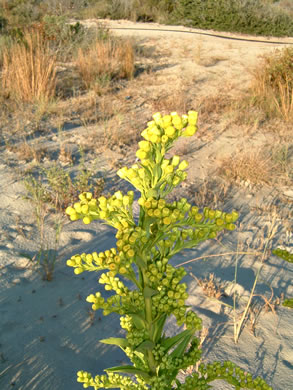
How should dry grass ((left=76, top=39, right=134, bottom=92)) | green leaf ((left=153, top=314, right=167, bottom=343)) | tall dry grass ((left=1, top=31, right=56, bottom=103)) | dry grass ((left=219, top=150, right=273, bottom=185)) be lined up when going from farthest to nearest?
1. dry grass ((left=76, top=39, right=134, bottom=92))
2. tall dry grass ((left=1, top=31, right=56, bottom=103))
3. dry grass ((left=219, top=150, right=273, bottom=185))
4. green leaf ((left=153, top=314, right=167, bottom=343))

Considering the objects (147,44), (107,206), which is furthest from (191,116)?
(147,44)

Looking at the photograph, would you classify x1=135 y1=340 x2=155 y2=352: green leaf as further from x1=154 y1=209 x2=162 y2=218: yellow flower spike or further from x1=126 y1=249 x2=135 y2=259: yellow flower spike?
x1=154 y1=209 x2=162 y2=218: yellow flower spike

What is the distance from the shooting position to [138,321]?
1.22 metres

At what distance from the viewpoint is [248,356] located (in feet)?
8.50

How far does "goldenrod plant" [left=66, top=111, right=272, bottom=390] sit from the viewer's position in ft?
3.24

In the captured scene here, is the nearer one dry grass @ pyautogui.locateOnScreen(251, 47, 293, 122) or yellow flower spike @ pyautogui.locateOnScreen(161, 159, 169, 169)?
yellow flower spike @ pyautogui.locateOnScreen(161, 159, 169, 169)

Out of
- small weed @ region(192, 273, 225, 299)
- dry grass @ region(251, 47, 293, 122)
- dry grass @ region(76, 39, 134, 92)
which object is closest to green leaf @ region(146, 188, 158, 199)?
small weed @ region(192, 273, 225, 299)

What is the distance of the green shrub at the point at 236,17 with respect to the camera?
17.6 meters

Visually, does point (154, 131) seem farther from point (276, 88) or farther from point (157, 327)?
point (276, 88)

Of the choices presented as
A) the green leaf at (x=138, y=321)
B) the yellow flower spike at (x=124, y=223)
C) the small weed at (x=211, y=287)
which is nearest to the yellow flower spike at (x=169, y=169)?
the yellow flower spike at (x=124, y=223)

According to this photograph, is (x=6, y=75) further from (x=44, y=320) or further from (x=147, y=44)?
(x=147, y=44)

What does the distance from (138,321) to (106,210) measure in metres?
0.46

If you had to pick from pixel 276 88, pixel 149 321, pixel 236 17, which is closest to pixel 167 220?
pixel 149 321

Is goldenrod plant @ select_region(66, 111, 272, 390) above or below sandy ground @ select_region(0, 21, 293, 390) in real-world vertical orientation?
above
